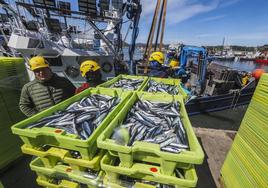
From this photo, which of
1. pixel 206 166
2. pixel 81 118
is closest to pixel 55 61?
pixel 81 118

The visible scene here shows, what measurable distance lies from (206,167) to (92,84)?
3.36m

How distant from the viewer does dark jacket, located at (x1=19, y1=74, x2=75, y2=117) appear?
2.89m

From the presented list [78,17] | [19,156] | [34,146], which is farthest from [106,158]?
[78,17]

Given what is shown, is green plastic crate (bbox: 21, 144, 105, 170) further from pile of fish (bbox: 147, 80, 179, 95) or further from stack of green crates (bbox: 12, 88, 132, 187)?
pile of fish (bbox: 147, 80, 179, 95)

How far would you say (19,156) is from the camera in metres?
3.55

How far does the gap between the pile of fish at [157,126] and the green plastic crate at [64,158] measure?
320 millimetres

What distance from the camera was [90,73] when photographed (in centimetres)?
371

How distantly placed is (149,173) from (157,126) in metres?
0.64

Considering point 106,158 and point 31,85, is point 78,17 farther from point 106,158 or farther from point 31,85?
point 106,158

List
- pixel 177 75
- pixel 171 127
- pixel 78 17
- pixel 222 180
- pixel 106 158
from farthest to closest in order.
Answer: pixel 177 75 → pixel 78 17 → pixel 222 180 → pixel 171 127 → pixel 106 158

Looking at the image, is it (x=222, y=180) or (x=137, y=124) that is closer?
(x=137, y=124)

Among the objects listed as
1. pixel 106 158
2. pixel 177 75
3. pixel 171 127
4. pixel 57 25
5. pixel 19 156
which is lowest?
pixel 19 156

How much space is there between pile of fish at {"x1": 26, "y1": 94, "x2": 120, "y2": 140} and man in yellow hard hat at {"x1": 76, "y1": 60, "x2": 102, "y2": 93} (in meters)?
1.07

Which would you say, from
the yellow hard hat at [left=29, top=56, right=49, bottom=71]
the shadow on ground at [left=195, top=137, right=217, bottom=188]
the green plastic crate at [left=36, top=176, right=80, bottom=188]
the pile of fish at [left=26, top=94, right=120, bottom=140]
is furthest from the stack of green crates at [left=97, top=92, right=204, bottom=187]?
the yellow hard hat at [left=29, top=56, right=49, bottom=71]
